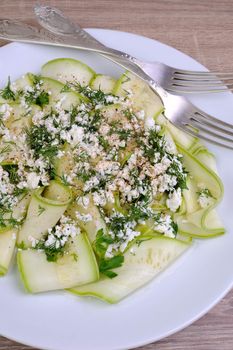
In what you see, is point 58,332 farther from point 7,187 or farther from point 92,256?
point 7,187

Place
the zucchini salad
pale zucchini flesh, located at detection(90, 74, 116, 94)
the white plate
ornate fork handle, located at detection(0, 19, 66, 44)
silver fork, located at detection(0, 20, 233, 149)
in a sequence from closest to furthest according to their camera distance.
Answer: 1. the white plate
2. the zucchini salad
3. silver fork, located at detection(0, 20, 233, 149)
4. pale zucchini flesh, located at detection(90, 74, 116, 94)
5. ornate fork handle, located at detection(0, 19, 66, 44)

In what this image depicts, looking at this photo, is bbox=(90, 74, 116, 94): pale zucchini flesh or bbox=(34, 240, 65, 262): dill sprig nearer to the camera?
bbox=(34, 240, 65, 262): dill sprig

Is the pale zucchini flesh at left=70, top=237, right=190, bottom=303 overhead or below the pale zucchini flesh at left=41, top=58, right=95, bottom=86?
below

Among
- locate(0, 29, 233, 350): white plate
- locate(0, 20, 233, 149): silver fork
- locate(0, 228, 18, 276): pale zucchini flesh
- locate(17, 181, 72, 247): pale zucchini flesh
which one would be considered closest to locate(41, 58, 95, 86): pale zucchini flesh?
locate(0, 20, 233, 149): silver fork

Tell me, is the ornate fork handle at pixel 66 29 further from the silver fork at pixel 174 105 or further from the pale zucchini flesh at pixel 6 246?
the pale zucchini flesh at pixel 6 246

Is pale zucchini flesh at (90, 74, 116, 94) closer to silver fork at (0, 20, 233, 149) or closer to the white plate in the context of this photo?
silver fork at (0, 20, 233, 149)

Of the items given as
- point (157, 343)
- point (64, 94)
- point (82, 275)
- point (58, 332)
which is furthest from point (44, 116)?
point (157, 343)
